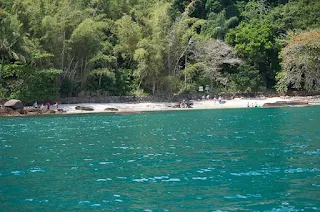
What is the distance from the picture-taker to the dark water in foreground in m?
8.96

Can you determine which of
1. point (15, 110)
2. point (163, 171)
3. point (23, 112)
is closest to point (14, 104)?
point (15, 110)

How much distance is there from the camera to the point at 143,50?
4297 cm

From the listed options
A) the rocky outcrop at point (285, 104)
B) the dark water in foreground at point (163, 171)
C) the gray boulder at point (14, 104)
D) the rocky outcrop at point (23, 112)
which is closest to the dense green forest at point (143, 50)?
the gray boulder at point (14, 104)

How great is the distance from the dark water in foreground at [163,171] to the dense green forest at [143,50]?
766 inches

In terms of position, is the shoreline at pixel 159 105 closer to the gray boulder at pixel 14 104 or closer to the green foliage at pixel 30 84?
the gray boulder at pixel 14 104

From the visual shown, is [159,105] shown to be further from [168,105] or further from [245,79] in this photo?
[245,79]

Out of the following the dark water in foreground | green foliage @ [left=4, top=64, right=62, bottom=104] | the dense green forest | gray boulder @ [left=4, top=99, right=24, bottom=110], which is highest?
the dense green forest

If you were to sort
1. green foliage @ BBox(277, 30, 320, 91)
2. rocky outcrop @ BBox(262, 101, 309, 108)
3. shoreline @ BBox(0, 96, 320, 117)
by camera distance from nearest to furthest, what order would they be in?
shoreline @ BBox(0, 96, 320, 117) → rocky outcrop @ BBox(262, 101, 309, 108) → green foliage @ BBox(277, 30, 320, 91)

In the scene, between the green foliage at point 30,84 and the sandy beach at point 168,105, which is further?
the sandy beach at point 168,105

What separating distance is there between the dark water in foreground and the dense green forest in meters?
19.4

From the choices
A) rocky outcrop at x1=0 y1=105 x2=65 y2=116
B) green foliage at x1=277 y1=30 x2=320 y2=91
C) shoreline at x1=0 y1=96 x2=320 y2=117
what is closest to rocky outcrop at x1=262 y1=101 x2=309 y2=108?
shoreline at x1=0 y1=96 x2=320 y2=117

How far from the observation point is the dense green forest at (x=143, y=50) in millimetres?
39000

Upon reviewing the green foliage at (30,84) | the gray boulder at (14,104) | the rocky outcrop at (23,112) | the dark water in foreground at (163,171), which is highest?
the green foliage at (30,84)

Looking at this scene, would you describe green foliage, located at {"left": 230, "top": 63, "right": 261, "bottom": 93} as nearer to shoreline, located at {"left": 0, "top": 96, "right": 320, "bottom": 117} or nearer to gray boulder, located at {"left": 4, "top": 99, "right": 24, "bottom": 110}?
→ shoreline, located at {"left": 0, "top": 96, "right": 320, "bottom": 117}
